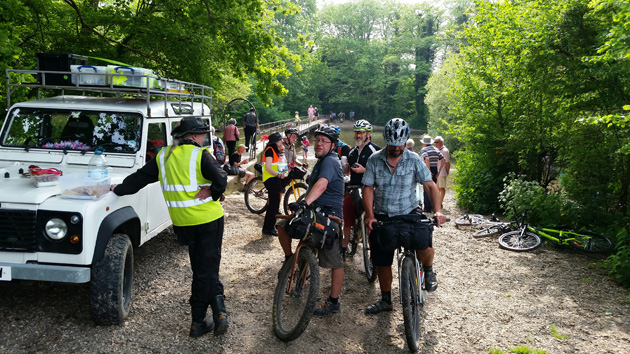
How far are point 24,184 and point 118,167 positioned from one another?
1.07m

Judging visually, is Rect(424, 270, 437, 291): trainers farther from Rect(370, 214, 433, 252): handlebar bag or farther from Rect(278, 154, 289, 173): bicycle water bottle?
Rect(278, 154, 289, 173): bicycle water bottle

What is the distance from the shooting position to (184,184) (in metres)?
3.95

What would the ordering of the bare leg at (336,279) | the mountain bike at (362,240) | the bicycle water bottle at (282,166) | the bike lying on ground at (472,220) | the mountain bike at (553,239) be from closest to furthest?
the bare leg at (336,279)
the mountain bike at (362,240)
the bicycle water bottle at (282,166)
the mountain bike at (553,239)
the bike lying on ground at (472,220)

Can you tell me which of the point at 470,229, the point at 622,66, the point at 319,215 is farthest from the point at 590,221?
the point at 319,215

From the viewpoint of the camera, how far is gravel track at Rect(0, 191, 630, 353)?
4148 mm

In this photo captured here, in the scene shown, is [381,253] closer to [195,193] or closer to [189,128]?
[195,193]

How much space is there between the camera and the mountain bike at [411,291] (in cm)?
407

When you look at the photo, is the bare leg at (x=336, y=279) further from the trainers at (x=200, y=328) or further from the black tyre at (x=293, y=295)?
the trainers at (x=200, y=328)

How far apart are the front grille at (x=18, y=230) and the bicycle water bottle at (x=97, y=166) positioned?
0.60m

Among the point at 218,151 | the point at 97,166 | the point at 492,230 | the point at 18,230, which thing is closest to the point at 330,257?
the point at 97,166

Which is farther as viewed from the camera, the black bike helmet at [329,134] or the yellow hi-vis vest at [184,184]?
the black bike helmet at [329,134]

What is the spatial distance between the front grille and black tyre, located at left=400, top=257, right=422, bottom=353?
316 cm

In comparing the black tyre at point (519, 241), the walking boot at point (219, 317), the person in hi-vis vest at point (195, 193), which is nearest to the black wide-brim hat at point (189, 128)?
the person in hi-vis vest at point (195, 193)

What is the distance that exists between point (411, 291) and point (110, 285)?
8.80ft
